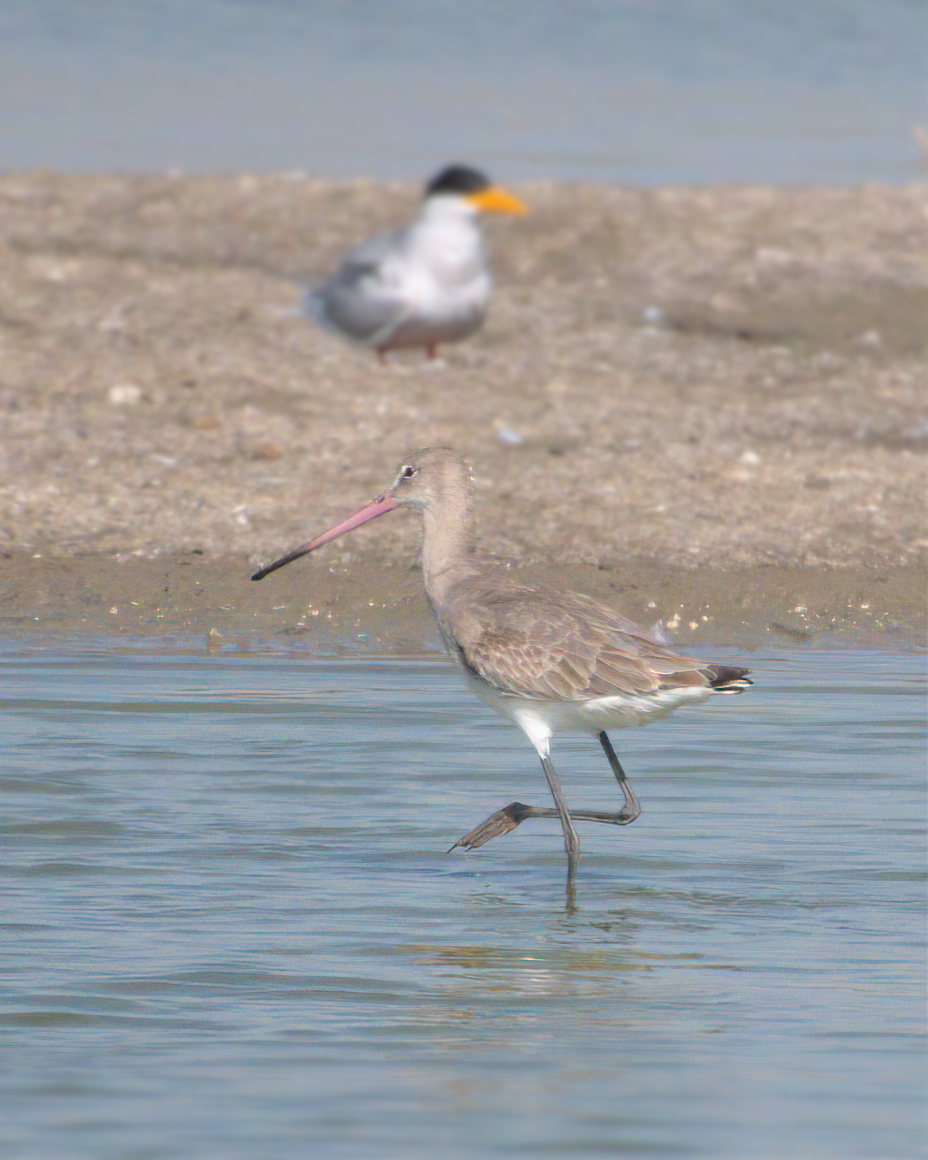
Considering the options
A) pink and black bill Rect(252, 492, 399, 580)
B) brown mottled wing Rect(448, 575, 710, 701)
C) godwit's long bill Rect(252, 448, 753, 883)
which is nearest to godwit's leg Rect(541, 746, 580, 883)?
godwit's long bill Rect(252, 448, 753, 883)

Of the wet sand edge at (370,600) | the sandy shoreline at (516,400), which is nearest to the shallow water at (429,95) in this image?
the sandy shoreline at (516,400)

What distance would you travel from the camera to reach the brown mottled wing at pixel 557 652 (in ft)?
19.2

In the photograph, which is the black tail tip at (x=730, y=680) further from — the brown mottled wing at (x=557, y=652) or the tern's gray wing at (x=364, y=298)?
the tern's gray wing at (x=364, y=298)

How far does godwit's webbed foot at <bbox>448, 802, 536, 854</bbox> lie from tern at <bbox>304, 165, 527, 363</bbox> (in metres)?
5.90

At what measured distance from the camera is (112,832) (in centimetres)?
586

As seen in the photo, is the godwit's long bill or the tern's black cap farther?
the tern's black cap

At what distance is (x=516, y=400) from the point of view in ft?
36.0

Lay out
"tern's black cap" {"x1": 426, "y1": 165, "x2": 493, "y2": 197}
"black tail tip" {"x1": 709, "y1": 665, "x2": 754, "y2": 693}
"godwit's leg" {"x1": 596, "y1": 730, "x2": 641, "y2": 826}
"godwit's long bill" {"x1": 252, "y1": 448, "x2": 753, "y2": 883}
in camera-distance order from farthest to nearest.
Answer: "tern's black cap" {"x1": 426, "y1": 165, "x2": 493, "y2": 197}
"godwit's leg" {"x1": 596, "y1": 730, "x2": 641, "y2": 826}
"godwit's long bill" {"x1": 252, "y1": 448, "x2": 753, "y2": 883}
"black tail tip" {"x1": 709, "y1": 665, "x2": 754, "y2": 693}

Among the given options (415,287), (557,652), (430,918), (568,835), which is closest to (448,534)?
(557,652)

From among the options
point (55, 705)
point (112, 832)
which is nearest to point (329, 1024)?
point (112, 832)

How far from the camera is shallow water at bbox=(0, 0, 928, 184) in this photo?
55.4 ft

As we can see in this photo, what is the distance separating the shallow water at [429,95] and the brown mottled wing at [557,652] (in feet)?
33.5

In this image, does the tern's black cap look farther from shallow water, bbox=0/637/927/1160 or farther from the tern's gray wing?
shallow water, bbox=0/637/927/1160

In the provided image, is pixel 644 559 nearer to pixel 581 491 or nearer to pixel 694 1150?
pixel 581 491
